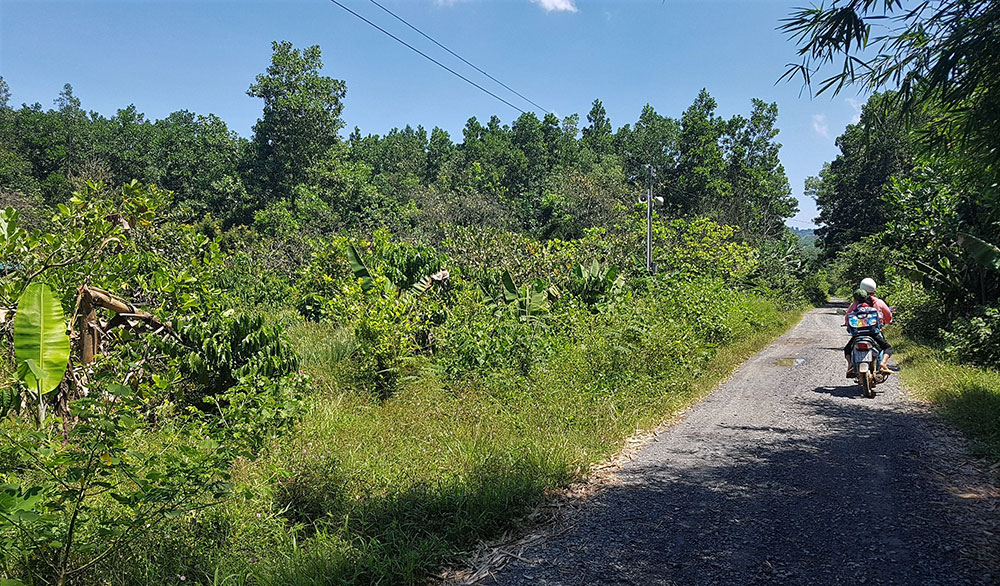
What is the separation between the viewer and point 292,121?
37.1 metres

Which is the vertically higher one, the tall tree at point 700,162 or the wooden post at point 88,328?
the tall tree at point 700,162

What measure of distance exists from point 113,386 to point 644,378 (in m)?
6.57

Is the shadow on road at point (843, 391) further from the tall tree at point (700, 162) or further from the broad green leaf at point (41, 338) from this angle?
the tall tree at point (700, 162)

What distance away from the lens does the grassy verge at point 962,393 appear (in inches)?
213

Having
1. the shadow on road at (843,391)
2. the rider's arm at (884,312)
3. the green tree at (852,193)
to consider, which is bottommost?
the shadow on road at (843,391)

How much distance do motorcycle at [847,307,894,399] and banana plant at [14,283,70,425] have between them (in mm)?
8923

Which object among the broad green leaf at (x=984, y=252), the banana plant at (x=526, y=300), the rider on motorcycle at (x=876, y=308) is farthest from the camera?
the banana plant at (x=526, y=300)

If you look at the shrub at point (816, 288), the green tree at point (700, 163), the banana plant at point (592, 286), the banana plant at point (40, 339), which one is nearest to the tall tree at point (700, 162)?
the green tree at point (700, 163)

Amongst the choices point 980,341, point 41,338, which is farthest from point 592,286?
point 41,338

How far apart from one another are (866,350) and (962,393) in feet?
3.99

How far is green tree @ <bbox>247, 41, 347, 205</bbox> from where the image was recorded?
36.3 m

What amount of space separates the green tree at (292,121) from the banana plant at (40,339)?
36857 mm

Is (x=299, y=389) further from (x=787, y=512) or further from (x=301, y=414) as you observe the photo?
(x=787, y=512)

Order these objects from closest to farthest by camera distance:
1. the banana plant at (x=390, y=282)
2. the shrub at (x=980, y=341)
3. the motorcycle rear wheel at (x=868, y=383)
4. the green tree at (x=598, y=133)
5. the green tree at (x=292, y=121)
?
the motorcycle rear wheel at (x=868, y=383)
the shrub at (x=980, y=341)
the banana plant at (x=390, y=282)
the green tree at (x=292, y=121)
the green tree at (x=598, y=133)
